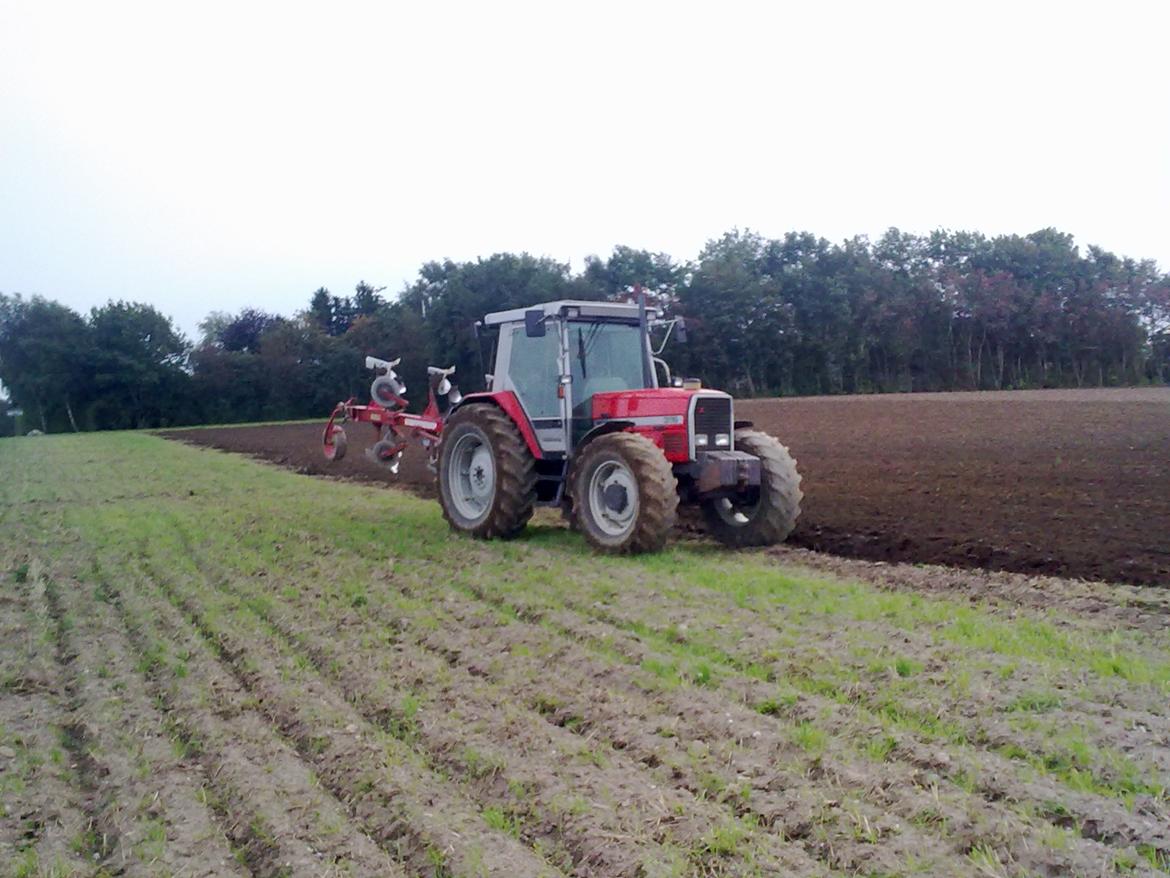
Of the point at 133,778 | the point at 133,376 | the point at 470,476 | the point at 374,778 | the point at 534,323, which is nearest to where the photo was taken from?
the point at 374,778

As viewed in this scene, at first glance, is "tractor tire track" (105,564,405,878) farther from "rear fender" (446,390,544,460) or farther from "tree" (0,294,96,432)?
"tree" (0,294,96,432)

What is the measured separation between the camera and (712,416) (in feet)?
31.6

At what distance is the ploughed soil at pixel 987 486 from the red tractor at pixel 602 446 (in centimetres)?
101

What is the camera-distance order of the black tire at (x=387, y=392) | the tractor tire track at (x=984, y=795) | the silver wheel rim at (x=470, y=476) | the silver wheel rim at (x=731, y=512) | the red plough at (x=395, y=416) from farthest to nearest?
the black tire at (x=387, y=392), the red plough at (x=395, y=416), the silver wheel rim at (x=470, y=476), the silver wheel rim at (x=731, y=512), the tractor tire track at (x=984, y=795)

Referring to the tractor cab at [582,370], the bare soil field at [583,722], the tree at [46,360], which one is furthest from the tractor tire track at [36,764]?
the tree at [46,360]

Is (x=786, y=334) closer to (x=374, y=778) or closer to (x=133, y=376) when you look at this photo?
(x=133, y=376)

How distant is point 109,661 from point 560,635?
8.90 feet

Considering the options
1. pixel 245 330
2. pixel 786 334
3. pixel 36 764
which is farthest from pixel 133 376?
pixel 36 764

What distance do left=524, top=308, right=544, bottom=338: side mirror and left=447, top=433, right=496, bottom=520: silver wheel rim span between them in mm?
1621

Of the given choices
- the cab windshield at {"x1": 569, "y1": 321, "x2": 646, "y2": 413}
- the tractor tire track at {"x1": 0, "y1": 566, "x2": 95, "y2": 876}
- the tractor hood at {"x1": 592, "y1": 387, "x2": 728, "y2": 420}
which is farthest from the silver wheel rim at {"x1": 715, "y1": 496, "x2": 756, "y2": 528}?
the tractor tire track at {"x1": 0, "y1": 566, "x2": 95, "y2": 876}

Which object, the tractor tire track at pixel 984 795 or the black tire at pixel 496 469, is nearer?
the tractor tire track at pixel 984 795

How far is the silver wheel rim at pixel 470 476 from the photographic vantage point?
10.9 m

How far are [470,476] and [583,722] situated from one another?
21.1ft

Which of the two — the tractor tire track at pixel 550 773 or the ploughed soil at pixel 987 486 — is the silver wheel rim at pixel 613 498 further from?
the tractor tire track at pixel 550 773
